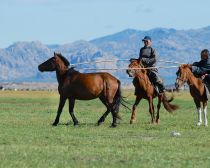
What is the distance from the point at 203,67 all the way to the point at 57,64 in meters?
5.03

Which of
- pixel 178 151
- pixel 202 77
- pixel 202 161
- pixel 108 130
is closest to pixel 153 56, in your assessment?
pixel 202 77

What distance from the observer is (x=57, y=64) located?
2617 cm

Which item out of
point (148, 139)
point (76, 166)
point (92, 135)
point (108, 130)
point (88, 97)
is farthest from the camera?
point (88, 97)

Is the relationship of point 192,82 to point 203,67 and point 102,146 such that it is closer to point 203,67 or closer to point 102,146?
point 203,67

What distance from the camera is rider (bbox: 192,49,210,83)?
85.3 ft

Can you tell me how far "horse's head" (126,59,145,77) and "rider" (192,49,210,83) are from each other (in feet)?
6.09

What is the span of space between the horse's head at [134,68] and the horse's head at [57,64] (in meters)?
2.13

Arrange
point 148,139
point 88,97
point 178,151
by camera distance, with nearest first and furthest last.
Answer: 1. point 178,151
2. point 148,139
3. point 88,97

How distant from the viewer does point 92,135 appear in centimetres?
2138

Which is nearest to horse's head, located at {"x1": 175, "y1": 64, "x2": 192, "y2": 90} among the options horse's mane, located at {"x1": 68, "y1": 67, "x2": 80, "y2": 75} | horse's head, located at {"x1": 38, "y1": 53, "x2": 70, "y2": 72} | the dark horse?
the dark horse

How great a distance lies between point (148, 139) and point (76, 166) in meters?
5.55

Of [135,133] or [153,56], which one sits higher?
[153,56]

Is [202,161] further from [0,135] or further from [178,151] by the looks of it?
[0,135]

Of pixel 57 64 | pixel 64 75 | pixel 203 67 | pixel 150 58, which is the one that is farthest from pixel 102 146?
pixel 150 58
